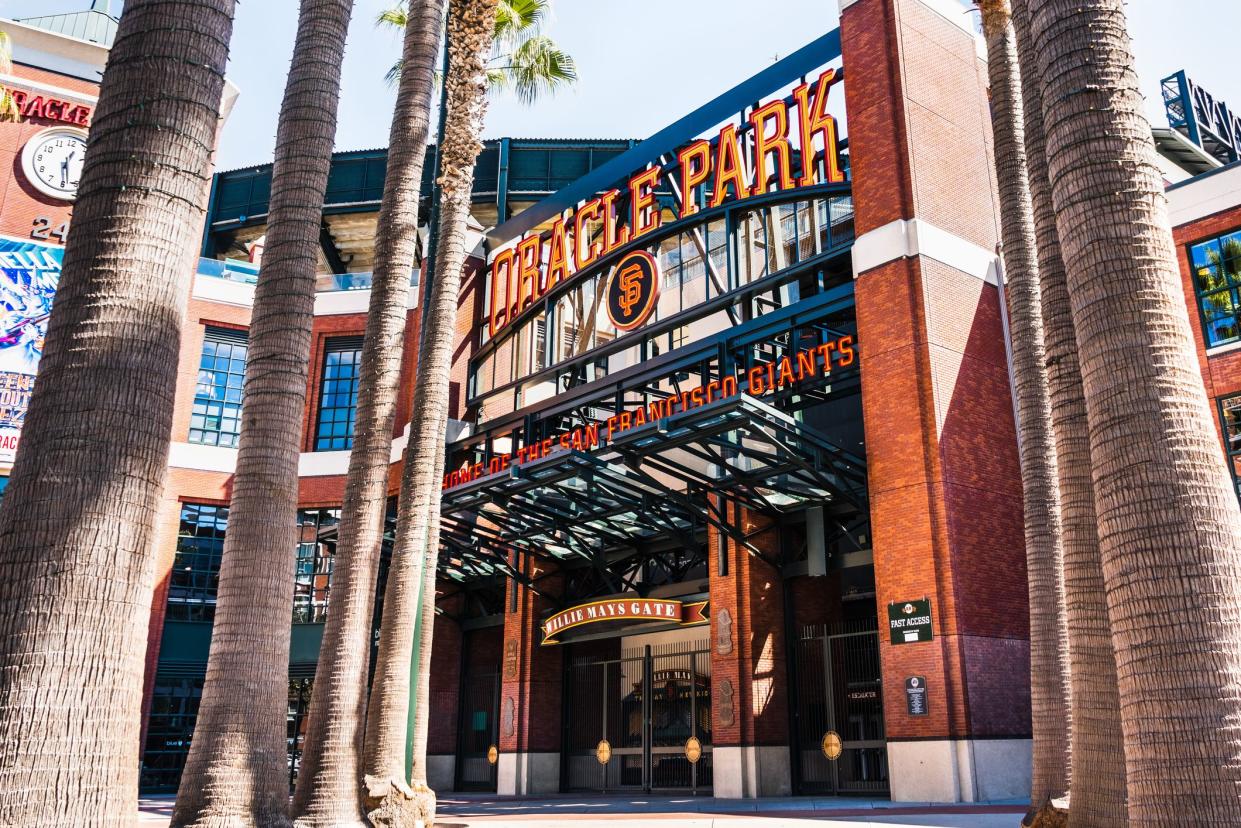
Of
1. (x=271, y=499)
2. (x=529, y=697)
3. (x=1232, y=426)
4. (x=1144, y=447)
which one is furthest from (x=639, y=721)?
(x=1144, y=447)

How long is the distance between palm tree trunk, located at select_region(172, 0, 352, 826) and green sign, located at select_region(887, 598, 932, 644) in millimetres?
11937

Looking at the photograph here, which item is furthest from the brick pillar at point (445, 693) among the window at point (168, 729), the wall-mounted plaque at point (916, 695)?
the wall-mounted plaque at point (916, 695)

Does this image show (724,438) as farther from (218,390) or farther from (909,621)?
(218,390)

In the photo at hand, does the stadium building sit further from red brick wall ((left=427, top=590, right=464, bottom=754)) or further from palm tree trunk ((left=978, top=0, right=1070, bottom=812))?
palm tree trunk ((left=978, top=0, right=1070, bottom=812))

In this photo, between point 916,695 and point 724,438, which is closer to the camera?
point 916,695

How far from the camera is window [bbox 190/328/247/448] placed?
1309 inches

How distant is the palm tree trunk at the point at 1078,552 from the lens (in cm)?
757

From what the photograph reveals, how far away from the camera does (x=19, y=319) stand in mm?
30891

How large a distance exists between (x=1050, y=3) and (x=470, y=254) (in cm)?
2865

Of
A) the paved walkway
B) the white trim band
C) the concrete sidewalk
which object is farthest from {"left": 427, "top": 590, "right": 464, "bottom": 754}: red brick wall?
the white trim band

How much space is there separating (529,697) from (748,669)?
8653 mm

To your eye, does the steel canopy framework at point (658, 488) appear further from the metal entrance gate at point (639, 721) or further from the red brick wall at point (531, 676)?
the metal entrance gate at point (639, 721)

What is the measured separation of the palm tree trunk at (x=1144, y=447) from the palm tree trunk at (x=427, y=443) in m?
9.41

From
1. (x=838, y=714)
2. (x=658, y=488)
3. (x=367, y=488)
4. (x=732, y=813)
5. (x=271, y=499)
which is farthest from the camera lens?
(x=658, y=488)
